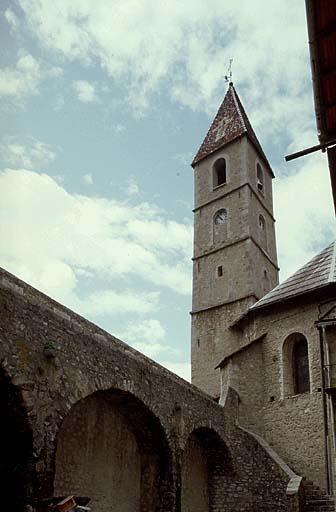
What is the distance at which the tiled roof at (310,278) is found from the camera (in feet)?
58.6

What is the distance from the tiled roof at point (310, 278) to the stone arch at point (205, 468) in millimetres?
5607

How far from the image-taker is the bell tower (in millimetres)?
24031

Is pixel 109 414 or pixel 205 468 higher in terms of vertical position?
pixel 109 414

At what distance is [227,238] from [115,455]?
52.2 ft

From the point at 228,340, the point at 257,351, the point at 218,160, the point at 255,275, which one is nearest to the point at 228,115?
the point at 218,160

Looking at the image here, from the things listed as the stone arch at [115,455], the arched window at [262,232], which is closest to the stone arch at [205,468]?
the stone arch at [115,455]

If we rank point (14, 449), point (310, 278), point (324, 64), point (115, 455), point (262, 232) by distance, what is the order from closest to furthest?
point (324, 64)
point (14, 449)
point (115, 455)
point (310, 278)
point (262, 232)

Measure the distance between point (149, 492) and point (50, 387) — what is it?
481cm

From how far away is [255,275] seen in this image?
81.7 feet

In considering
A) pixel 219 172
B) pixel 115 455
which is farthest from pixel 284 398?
pixel 219 172

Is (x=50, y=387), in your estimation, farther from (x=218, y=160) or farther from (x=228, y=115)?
(x=228, y=115)

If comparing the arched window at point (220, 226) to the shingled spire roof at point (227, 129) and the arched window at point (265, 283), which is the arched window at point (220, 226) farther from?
the shingled spire roof at point (227, 129)

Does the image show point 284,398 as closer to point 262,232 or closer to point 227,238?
point 227,238

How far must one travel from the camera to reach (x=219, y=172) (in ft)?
100
